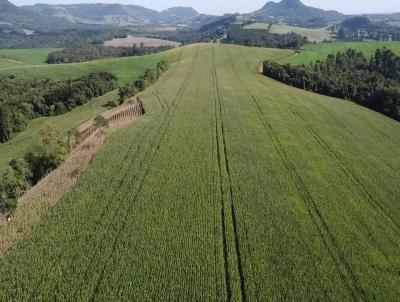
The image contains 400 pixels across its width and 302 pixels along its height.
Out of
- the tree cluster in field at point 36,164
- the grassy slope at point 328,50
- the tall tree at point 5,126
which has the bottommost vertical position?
the tall tree at point 5,126

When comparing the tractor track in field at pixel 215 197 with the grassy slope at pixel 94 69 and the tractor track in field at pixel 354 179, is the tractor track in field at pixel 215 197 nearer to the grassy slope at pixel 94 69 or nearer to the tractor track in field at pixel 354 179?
the tractor track in field at pixel 354 179

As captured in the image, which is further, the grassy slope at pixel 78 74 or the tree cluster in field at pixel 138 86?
the tree cluster in field at pixel 138 86

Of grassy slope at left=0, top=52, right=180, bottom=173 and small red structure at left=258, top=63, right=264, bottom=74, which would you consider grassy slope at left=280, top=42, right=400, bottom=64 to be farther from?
grassy slope at left=0, top=52, right=180, bottom=173

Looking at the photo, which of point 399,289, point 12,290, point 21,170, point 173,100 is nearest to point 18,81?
point 173,100

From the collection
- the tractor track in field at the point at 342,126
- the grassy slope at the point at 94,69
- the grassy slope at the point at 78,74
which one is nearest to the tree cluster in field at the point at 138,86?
the grassy slope at the point at 78,74

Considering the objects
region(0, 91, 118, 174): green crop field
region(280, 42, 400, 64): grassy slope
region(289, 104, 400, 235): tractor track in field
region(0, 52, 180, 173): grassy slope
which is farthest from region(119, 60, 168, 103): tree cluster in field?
region(280, 42, 400, 64): grassy slope

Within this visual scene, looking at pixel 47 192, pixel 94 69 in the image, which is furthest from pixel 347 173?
pixel 94 69
